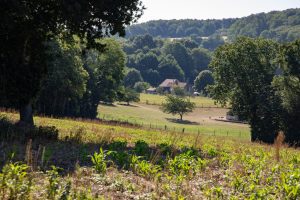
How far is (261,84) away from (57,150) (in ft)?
153

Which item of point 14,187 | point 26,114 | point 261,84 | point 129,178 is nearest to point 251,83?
point 261,84

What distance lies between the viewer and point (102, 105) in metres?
97.4

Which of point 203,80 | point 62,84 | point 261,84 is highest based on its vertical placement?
point 203,80

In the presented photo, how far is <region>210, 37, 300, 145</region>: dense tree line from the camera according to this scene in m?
52.8

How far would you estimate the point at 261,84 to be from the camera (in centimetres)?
5569

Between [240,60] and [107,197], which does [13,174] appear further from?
[240,60]

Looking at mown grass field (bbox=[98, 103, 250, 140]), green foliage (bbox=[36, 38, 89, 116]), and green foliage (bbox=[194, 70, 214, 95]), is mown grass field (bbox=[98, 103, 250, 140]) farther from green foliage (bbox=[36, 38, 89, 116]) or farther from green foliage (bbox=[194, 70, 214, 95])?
green foliage (bbox=[194, 70, 214, 95])

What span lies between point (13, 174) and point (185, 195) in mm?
3663

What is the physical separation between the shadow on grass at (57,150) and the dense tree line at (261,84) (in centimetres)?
4059

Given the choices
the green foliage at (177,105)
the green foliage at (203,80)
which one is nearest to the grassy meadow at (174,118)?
the green foliage at (177,105)

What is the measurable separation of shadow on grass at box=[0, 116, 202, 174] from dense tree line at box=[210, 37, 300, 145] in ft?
133

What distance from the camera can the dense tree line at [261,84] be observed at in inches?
2080

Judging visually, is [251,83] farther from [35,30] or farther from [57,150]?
[57,150]

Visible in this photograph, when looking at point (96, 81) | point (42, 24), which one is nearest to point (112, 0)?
point (42, 24)
